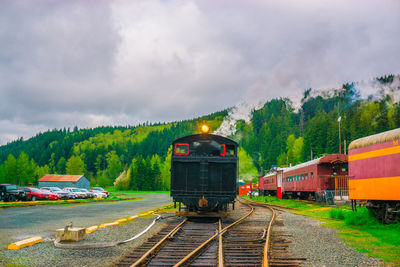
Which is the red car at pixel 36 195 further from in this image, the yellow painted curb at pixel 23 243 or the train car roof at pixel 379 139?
the train car roof at pixel 379 139

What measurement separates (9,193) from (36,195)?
3.84 meters

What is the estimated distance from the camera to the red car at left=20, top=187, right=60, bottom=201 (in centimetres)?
3616

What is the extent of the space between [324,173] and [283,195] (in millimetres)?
15768

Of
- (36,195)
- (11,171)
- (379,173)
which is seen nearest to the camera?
(379,173)

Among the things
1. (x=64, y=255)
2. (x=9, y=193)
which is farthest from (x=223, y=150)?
(x=9, y=193)

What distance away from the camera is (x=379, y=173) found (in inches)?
516

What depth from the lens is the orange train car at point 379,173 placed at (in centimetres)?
1216

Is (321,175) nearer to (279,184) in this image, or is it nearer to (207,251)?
(279,184)

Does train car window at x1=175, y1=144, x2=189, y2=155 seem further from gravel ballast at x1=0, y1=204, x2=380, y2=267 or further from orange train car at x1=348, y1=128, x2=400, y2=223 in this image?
orange train car at x1=348, y1=128, x2=400, y2=223

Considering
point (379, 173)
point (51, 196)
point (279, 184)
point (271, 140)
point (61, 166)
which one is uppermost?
point (271, 140)

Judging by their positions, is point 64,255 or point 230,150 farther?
point 230,150

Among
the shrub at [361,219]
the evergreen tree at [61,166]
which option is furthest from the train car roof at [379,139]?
the evergreen tree at [61,166]

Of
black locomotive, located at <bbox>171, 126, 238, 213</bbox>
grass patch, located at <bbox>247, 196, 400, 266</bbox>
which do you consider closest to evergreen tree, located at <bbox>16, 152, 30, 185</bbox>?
black locomotive, located at <bbox>171, 126, 238, 213</bbox>

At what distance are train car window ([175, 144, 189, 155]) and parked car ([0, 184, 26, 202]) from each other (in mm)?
25826
